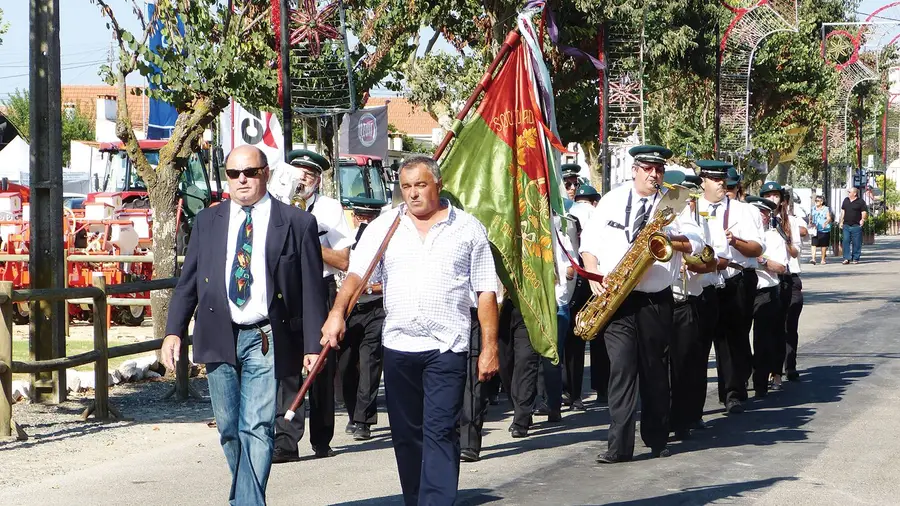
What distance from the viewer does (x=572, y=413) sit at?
11719 millimetres

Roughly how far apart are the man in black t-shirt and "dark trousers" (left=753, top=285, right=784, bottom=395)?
87.1 ft

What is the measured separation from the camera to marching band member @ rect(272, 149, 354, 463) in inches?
357

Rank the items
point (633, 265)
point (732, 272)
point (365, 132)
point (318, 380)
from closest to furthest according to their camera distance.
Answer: point (633, 265)
point (318, 380)
point (732, 272)
point (365, 132)

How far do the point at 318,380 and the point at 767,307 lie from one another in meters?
5.37

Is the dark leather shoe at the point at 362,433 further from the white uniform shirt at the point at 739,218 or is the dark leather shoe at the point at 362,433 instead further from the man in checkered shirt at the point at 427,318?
the man in checkered shirt at the point at 427,318

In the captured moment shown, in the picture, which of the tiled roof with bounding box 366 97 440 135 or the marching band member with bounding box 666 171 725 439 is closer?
the marching band member with bounding box 666 171 725 439

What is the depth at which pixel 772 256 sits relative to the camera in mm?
12906

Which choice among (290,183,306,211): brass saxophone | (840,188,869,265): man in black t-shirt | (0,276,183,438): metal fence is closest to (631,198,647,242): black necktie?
(290,183,306,211): brass saxophone

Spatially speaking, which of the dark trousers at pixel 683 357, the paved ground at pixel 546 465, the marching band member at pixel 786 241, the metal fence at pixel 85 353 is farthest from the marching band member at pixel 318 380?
the marching band member at pixel 786 241

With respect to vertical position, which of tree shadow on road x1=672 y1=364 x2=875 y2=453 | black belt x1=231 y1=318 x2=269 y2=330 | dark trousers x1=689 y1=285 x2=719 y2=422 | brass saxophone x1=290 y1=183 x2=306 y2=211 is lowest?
tree shadow on road x1=672 y1=364 x2=875 y2=453

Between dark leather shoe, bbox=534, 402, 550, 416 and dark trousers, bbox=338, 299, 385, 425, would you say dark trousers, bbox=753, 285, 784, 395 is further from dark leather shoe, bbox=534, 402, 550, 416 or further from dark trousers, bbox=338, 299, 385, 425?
dark trousers, bbox=338, 299, 385, 425

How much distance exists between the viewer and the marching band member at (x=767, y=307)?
12875 mm

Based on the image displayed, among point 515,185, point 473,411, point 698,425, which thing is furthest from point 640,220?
point 698,425

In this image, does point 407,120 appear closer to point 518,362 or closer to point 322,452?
point 518,362
